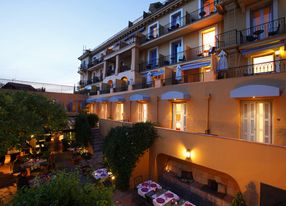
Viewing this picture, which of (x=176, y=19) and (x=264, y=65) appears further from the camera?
(x=176, y=19)

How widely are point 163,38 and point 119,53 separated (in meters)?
7.39

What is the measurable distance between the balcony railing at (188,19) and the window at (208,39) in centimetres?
139

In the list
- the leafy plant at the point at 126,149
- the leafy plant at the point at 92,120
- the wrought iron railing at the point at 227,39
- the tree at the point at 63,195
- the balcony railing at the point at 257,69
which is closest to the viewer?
the tree at the point at 63,195

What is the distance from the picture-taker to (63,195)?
379 cm

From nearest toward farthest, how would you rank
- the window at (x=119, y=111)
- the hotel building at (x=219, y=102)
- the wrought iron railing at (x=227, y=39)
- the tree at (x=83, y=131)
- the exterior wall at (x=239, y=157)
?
the exterior wall at (x=239, y=157) < the hotel building at (x=219, y=102) < the wrought iron railing at (x=227, y=39) < the tree at (x=83, y=131) < the window at (x=119, y=111)

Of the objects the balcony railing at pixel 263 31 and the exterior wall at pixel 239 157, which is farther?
the balcony railing at pixel 263 31

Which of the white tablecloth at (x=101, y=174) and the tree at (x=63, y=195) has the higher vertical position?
the tree at (x=63, y=195)

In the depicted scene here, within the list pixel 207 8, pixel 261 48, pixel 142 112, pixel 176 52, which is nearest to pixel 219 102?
pixel 261 48

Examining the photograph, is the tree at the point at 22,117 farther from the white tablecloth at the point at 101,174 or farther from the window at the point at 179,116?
the window at the point at 179,116

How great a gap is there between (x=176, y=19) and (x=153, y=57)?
198 inches

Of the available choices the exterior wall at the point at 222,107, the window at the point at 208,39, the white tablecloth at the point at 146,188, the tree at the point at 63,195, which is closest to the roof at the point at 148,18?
the window at the point at 208,39

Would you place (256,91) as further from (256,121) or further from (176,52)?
(176,52)

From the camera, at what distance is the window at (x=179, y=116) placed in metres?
12.7

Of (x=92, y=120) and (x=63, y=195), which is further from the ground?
(x=92, y=120)
